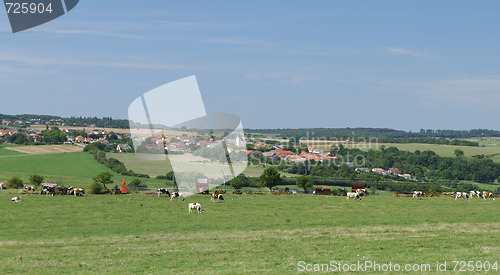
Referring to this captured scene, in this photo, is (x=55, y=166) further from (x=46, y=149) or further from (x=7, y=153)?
(x=46, y=149)

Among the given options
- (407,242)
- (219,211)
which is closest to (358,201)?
(219,211)

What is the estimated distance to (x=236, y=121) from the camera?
91.2 ft

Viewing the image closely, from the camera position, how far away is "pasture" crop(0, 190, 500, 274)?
15.1 meters

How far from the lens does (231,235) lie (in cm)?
2045

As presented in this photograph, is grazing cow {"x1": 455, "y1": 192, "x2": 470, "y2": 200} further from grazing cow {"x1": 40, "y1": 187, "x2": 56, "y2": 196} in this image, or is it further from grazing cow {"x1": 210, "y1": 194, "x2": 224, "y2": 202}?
grazing cow {"x1": 40, "y1": 187, "x2": 56, "y2": 196}

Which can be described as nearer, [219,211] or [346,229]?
[346,229]

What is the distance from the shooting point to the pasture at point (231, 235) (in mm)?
15070

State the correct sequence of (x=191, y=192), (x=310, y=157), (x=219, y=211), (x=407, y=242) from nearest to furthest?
1. (x=407, y=242)
2. (x=219, y=211)
3. (x=191, y=192)
4. (x=310, y=157)

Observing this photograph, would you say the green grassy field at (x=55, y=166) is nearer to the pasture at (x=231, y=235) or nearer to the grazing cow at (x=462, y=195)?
the pasture at (x=231, y=235)

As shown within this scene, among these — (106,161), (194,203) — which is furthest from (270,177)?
(106,161)

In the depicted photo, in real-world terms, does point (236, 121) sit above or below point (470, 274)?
above

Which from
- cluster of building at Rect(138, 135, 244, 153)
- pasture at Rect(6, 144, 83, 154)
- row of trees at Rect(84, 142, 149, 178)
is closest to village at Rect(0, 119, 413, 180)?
cluster of building at Rect(138, 135, 244, 153)

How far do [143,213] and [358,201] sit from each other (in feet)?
54.9

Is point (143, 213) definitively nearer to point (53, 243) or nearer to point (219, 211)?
point (219, 211)
